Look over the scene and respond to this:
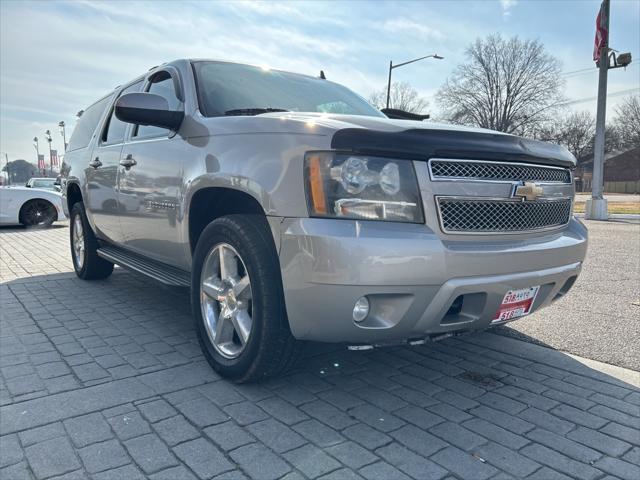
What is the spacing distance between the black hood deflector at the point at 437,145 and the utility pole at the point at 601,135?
1637 centimetres

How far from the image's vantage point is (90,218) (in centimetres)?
510

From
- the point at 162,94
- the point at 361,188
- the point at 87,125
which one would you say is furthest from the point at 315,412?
the point at 87,125

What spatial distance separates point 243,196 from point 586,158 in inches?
2921

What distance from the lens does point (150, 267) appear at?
388cm

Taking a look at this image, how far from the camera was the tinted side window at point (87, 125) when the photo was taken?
5.53 metres

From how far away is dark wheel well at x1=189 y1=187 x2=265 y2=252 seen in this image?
114 inches

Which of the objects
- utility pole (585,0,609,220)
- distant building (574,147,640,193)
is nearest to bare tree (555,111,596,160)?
distant building (574,147,640,193)

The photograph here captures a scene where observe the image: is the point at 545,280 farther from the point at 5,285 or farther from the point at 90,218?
the point at 5,285

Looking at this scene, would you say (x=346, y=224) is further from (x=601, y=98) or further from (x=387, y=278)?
(x=601, y=98)

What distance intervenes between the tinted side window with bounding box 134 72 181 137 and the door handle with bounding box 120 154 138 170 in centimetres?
20

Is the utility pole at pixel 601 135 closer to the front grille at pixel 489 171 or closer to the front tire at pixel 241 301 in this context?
the front grille at pixel 489 171

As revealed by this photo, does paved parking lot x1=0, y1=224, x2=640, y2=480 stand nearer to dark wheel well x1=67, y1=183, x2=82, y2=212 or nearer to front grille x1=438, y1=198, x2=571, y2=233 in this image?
front grille x1=438, y1=198, x2=571, y2=233

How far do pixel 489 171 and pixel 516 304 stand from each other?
713 millimetres

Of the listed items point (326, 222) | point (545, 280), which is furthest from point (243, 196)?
point (545, 280)
